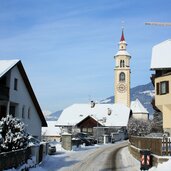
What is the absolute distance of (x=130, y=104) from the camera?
146 meters

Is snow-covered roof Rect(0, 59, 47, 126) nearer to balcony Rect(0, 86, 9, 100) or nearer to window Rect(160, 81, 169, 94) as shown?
balcony Rect(0, 86, 9, 100)

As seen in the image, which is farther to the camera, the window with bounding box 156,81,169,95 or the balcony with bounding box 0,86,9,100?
the window with bounding box 156,81,169,95

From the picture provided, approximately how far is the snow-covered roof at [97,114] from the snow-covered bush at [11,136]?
68397 mm

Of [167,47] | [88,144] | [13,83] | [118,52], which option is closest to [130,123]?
[88,144]

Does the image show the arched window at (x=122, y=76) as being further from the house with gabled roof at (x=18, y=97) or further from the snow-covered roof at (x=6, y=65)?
the snow-covered roof at (x=6, y=65)

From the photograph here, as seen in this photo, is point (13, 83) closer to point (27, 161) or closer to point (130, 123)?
point (27, 161)

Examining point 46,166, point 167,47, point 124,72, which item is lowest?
point 46,166

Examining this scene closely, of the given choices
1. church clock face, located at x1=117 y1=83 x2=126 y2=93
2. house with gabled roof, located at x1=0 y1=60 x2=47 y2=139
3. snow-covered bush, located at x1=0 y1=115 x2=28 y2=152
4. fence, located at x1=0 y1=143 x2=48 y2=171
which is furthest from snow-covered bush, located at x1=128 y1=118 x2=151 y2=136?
snow-covered bush, located at x1=0 y1=115 x2=28 y2=152

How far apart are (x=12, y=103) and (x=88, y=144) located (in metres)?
19.3

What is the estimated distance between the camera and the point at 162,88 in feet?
126

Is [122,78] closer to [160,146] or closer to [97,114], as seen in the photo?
[97,114]

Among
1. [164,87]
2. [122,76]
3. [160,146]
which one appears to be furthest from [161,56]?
[122,76]

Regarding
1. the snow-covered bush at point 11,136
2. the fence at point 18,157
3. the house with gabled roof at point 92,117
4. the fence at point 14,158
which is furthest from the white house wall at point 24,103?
the house with gabled roof at point 92,117

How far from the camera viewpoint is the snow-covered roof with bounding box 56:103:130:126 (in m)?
95.0
